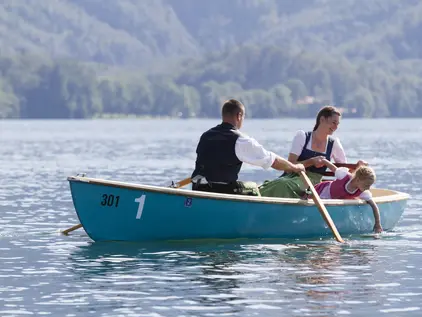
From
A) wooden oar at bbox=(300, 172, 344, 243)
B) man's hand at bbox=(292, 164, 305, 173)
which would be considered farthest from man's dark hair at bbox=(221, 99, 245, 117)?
wooden oar at bbox=(300, 172, 344, 243)

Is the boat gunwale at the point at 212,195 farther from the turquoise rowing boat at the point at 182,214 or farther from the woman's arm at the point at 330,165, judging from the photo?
the woman's arm at the point at 330,165

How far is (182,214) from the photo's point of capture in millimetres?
19297

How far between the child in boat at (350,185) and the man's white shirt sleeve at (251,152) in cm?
203

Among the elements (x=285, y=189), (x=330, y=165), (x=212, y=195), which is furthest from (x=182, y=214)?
(x=330, y=165)

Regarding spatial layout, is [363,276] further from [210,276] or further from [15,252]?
[15,252]

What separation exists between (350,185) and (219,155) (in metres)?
2.96

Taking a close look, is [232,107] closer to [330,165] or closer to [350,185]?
[330,165]

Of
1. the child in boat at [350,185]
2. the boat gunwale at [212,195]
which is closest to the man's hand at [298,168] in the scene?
the boat gunwale at [212,195]

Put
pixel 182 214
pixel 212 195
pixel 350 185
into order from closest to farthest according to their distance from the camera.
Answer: pixel 212 195, pixel 182 214, pixel 350 185

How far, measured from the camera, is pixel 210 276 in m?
16.7

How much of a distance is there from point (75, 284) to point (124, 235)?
11.4 feet

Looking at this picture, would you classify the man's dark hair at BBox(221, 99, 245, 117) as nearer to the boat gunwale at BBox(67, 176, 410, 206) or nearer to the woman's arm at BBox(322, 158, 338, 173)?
the boat gunwale at BBox(67, 176, 410, 206)

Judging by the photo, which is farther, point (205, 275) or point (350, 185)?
point (350, 185)

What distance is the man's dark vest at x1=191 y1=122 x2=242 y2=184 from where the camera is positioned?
18891 millimetres
